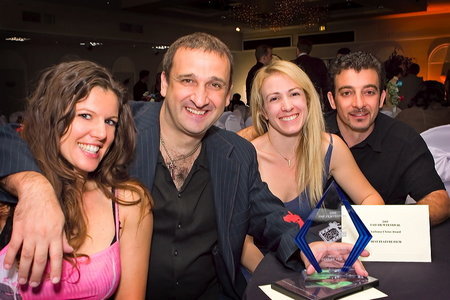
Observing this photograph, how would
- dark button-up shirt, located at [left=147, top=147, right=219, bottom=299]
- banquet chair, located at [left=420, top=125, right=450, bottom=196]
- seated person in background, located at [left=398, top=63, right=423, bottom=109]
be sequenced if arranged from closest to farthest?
dark button-up shirt, located at [left=147, top=147, right=219, bottom=299] < banquet chair, located at [left=420, top=125, right=450, bottom=196] < seated person in background, located at [left=398, top=63, right=423, bottom=109]

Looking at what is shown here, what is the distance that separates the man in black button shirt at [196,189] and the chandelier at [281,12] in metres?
8.02

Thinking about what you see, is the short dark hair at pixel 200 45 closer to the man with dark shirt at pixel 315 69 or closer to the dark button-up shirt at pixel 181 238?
the dark button-up shirt at pixel 181 238

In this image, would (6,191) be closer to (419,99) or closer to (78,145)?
(78,145)

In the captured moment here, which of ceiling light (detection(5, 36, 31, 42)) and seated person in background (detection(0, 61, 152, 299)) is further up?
ceiling light (detection(5, 36, 31, 42))

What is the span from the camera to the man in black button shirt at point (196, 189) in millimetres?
1845

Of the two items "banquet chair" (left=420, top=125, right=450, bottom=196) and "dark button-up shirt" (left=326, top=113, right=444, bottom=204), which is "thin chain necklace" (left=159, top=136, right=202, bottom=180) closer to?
"dark button-up shirt" (left=326, top=113, right=444, bottom=204)

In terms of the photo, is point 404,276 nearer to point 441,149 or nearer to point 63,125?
point 63,125

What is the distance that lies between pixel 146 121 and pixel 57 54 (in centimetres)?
1124

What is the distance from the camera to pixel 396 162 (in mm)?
2412

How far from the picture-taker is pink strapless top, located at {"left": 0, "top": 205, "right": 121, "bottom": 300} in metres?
1.39

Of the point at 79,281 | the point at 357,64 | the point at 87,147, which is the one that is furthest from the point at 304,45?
the point at 79,281

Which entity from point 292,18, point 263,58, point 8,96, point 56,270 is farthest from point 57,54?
point 56,270

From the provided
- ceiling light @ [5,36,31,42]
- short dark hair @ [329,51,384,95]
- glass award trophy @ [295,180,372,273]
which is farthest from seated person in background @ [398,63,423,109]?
ceiling light @ [5,36,31,42]

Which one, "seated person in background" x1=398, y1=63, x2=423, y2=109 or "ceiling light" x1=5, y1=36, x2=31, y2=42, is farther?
"ceiling light" x1=5, y1=36, x2=31, y2=42
